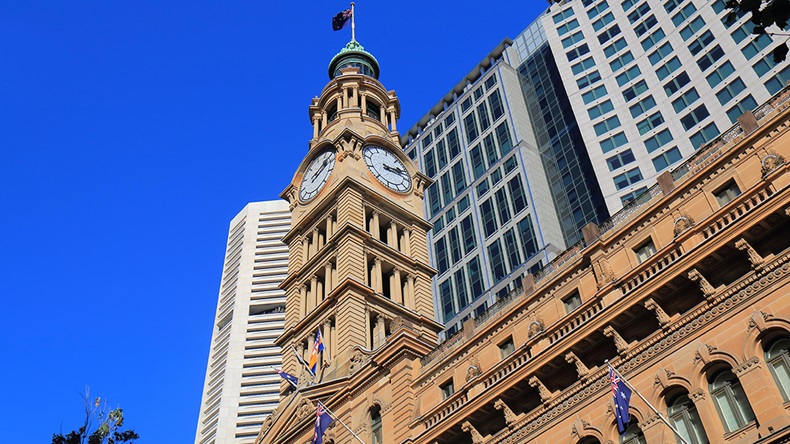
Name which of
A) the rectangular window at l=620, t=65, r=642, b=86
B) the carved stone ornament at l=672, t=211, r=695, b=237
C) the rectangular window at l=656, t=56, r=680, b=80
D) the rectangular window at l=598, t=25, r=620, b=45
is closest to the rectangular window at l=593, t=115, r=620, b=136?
the rectangular window at l=620, t=65, r=642, b=86

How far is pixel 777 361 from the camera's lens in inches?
887

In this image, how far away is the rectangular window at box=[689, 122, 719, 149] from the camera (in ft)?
248

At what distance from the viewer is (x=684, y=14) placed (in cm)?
8488

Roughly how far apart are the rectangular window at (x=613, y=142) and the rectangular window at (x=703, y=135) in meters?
7.40

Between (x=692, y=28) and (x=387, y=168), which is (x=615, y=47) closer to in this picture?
(x=692, y=28)

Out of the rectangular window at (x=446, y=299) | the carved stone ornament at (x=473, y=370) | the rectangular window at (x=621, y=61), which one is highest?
the rectangular window at (x=621, y=61)

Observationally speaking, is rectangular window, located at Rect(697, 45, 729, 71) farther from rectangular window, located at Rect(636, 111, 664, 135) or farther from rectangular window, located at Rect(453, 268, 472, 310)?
rectangular window, located at Rect(453, 268, 472, 310)

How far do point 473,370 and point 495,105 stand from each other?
71832 mm

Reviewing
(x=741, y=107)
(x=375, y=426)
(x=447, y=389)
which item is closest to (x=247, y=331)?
(x=741, y=107)

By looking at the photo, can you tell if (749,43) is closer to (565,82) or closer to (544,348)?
(565,82)

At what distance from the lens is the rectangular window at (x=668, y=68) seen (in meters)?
83.9

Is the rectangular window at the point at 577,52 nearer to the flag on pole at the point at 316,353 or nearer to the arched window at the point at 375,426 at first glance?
the flag on pole at the point at 316,353

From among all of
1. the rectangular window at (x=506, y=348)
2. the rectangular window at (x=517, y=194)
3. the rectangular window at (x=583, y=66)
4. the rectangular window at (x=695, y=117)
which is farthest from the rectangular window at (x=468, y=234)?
the rectangular window at (x=506, y=348)

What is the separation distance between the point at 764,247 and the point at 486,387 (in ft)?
33.6
